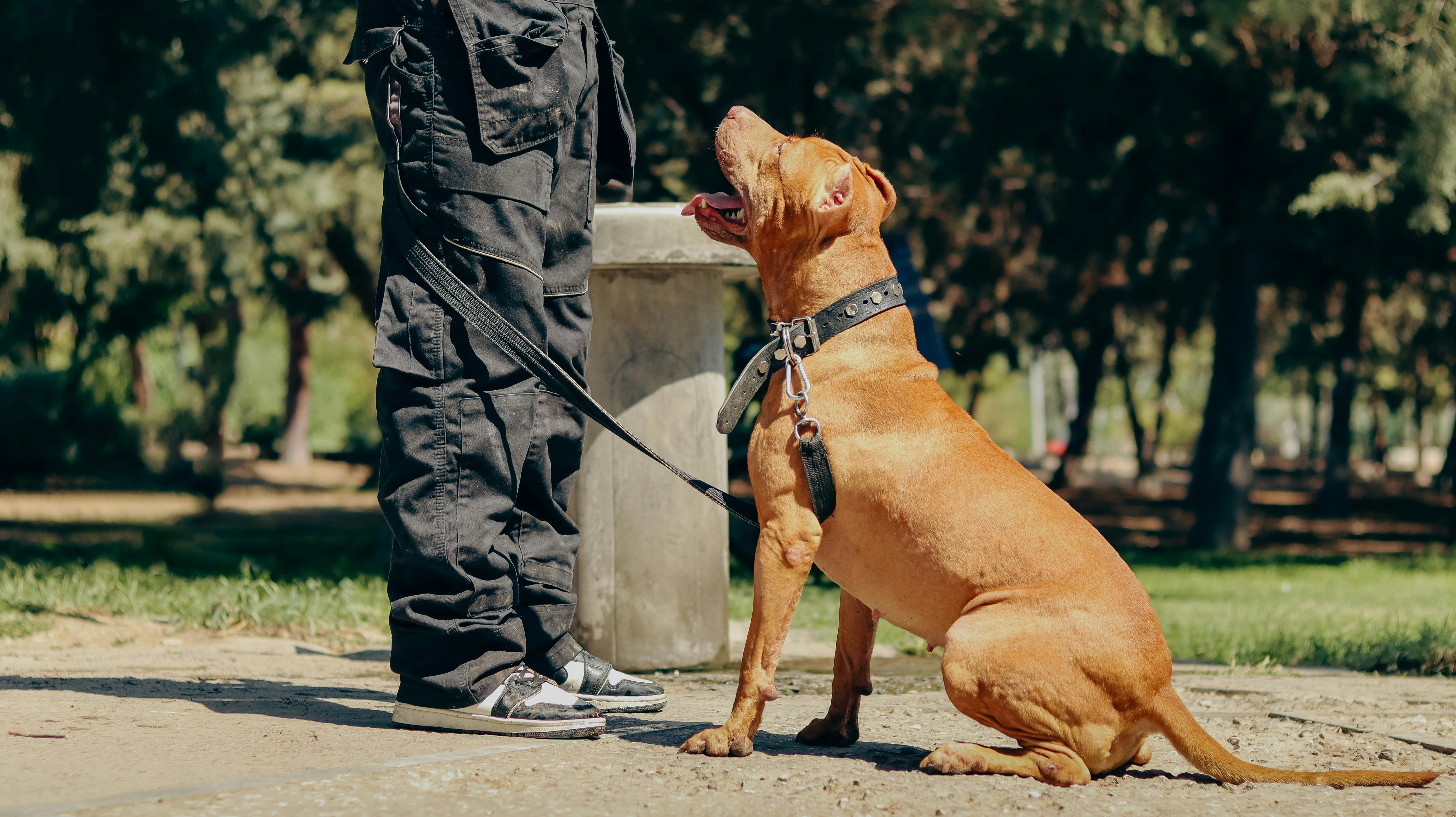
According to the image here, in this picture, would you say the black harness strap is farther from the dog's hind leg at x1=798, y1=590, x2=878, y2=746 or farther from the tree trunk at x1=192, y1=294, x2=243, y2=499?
the tree trunk at x1=192, y1=294, x2=243, y2=499

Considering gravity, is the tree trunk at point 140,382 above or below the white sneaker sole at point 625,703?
above

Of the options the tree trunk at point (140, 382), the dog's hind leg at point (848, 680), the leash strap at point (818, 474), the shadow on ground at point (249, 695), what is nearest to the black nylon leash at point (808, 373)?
the leash strap at point (818, 474)

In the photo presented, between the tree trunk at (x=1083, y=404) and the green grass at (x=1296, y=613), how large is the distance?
12.7 meters

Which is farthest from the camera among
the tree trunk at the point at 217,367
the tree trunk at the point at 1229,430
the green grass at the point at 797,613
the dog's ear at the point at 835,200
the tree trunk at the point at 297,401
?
the tree trunk at the point at 297,401

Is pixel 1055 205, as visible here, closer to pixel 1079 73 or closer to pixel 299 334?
pixel 1079 73

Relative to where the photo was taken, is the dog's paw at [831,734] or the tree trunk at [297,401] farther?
the tree trunk at [297,401]

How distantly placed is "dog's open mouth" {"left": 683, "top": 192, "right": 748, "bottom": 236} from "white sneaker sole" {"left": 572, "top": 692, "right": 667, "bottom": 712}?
4.75 feet

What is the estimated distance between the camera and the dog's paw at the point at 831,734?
330cm

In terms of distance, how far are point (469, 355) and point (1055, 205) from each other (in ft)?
42.9

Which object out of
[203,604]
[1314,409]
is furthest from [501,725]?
[1314,409]

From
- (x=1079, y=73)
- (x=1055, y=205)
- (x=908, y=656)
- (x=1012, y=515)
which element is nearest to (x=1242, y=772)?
(x=1012, y=515)

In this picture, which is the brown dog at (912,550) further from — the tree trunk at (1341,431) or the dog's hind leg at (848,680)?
the tree trunk at (1341,431)

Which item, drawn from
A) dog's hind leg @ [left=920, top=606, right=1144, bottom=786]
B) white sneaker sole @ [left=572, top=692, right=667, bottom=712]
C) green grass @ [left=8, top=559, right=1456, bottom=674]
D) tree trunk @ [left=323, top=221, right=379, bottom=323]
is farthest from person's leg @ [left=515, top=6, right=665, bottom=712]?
tree trunk @ [left=323, top=221, right=379, bottom=323]

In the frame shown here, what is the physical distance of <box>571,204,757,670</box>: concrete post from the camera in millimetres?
4809
